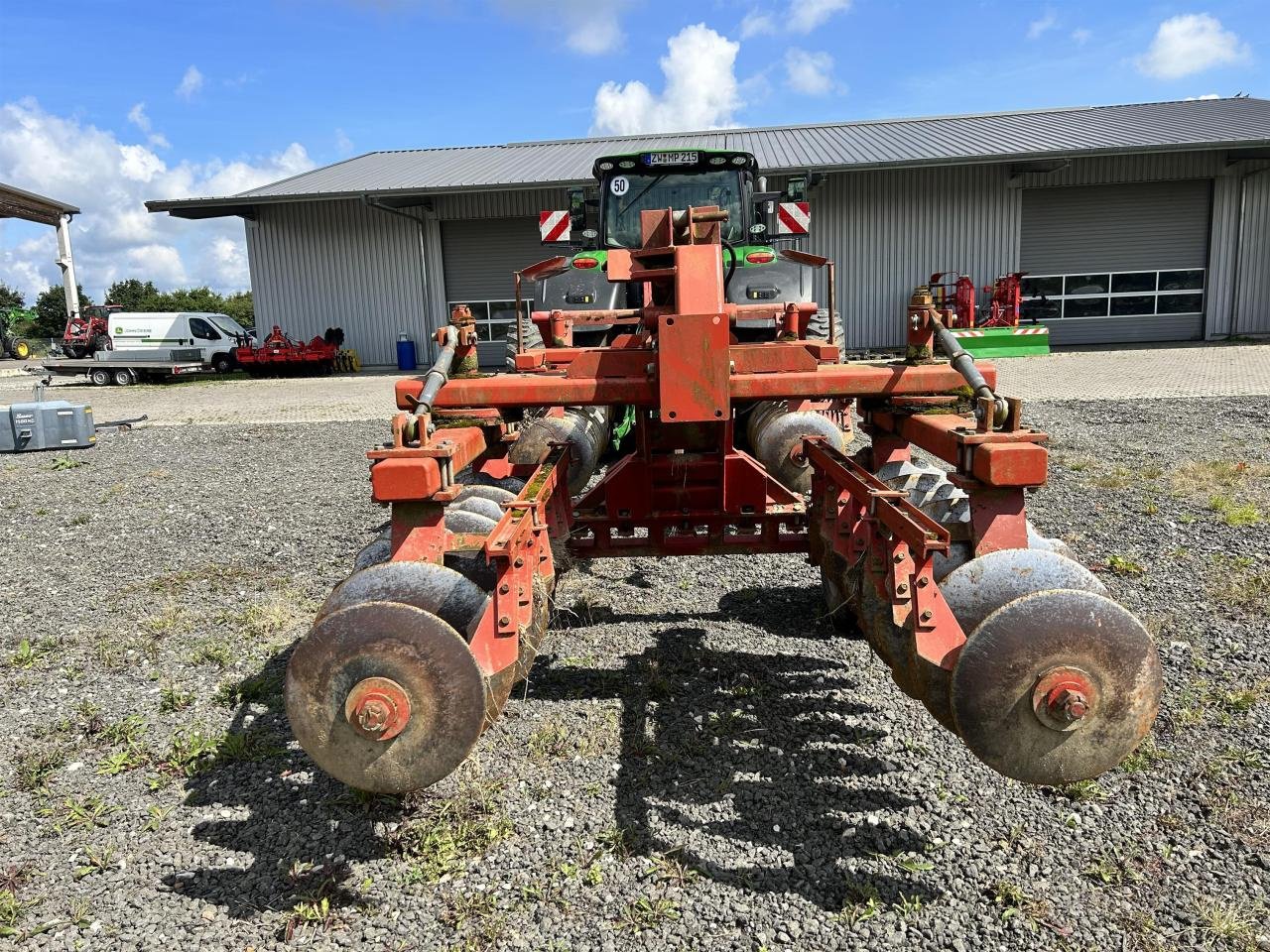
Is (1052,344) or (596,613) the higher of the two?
(1052,344)

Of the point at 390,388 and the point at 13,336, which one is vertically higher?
the point at 13,336

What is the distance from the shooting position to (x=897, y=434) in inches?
138

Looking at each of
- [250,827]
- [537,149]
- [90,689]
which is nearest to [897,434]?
[250,827]

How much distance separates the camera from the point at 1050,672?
6.49 ft

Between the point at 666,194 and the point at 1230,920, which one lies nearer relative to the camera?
the point at 1230,920

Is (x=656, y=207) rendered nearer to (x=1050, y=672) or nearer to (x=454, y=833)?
(x=454, y=833)

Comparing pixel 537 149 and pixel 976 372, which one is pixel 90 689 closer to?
pixel 976 372

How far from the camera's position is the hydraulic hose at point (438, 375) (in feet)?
8.57

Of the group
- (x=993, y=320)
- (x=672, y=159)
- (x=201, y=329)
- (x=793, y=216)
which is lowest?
(x=993, y=320)

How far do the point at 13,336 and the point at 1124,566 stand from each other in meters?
40.5

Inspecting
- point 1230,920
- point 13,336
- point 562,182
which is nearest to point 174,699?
point 1230,920

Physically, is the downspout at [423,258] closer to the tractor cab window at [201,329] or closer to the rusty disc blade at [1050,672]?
the tractor cab window at [201,329]

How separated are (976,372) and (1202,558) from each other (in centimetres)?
303

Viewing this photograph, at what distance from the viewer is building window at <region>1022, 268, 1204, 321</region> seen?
18641mm
